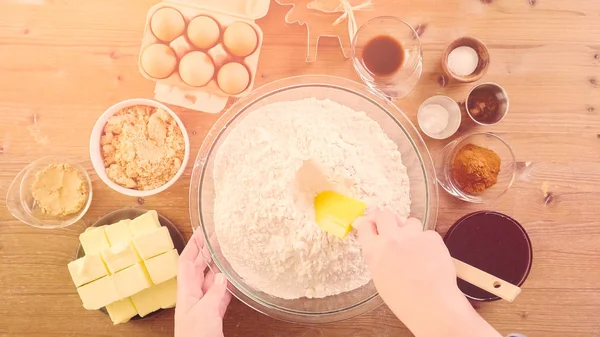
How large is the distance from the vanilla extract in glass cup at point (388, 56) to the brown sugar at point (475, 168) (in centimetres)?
22

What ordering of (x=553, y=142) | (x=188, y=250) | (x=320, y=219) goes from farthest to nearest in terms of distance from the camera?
(x=553, y=142), (x=188, y=250), (x=320, y=219)

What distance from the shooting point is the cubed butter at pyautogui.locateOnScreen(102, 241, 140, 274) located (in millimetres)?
1076

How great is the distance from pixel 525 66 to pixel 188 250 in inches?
38.6

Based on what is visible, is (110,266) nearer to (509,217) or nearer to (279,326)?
(279,326)

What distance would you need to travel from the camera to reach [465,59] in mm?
1153

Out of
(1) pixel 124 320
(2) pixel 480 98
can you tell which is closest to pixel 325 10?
(2) pixel 480 98

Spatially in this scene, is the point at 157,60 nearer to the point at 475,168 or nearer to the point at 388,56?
the point at 388,56

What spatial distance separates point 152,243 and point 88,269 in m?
A: 0.17

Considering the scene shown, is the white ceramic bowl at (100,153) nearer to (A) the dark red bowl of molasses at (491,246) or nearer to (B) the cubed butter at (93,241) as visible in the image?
(B) the cubed butter at (93,241)

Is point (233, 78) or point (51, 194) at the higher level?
point (233, 78)

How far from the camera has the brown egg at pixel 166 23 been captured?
116 cm

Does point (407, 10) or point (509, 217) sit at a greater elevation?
point (407, 10)

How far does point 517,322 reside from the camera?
1.16 meters

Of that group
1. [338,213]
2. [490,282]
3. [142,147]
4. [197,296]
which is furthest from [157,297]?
[490,282]
